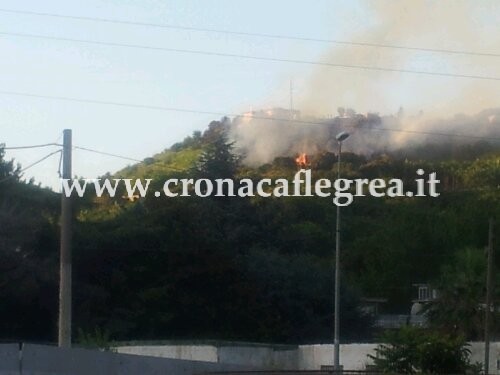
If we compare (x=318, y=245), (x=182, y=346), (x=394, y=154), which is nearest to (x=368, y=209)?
(x=318, y=245)

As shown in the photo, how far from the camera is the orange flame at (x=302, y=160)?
342 feet

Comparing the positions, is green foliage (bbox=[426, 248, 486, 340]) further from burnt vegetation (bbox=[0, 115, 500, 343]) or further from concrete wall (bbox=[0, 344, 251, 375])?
concrete wall (bbox=[0, 344, 251, 375])

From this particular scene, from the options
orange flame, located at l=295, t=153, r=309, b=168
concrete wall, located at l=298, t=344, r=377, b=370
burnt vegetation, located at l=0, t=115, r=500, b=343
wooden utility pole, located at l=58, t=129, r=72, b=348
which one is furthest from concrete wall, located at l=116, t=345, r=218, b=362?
orange flame, located at l=295, t=153, r=309, b=168

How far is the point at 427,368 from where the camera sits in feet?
114

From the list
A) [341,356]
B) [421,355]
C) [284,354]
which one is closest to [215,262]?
[284,354]

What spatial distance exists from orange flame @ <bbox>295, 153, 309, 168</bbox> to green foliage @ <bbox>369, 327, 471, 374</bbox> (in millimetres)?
67469

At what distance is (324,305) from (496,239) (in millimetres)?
24099

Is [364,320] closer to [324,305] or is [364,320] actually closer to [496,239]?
[324,305]

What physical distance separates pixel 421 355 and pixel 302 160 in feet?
239

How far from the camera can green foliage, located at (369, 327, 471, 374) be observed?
114 feet

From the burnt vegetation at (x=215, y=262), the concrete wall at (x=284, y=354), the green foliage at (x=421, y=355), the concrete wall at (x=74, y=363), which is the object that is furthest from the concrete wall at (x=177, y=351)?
the concrete wall at (x=74, y=363)

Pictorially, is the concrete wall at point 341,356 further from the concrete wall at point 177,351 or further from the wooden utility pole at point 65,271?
the wooden utility pole at point 65,271

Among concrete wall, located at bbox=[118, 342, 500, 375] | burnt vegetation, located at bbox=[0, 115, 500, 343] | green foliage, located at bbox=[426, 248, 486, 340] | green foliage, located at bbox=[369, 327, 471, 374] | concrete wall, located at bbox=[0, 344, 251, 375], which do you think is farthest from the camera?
burnt vegetation, located at bbox=[0, 115, 500, 343]

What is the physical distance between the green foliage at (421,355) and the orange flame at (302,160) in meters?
67.5
